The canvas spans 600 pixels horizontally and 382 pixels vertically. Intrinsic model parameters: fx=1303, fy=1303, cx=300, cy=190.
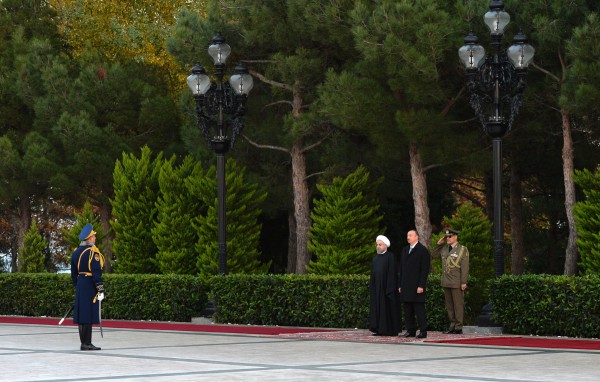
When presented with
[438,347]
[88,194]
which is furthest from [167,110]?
[438,347]

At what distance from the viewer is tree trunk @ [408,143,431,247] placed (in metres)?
30.1

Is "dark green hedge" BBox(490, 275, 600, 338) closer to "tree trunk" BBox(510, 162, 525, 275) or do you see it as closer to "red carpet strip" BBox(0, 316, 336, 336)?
"red carpet strip" BBox(0, 316, 336, 336)

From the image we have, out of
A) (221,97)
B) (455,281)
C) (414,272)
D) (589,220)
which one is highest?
(221,97)

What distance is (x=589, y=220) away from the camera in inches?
949

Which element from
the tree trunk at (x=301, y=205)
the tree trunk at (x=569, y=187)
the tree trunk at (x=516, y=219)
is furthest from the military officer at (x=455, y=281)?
the tree trunk at (x=516, y=219)

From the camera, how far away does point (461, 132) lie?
30.2m

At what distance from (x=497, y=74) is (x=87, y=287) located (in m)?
7.75

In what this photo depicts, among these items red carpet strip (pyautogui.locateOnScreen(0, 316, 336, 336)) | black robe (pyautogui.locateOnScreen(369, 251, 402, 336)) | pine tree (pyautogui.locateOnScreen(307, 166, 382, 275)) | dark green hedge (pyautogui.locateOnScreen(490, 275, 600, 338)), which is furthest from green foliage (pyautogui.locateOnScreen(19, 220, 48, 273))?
dark green hedge (pyautogui.locateOnScreen(490, 275, 600, 338))

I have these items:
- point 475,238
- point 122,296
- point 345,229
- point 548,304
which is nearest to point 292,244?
point 345,229

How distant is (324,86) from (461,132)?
3345 millimetres

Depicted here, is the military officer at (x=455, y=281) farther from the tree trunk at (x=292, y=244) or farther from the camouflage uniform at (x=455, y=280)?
the tree trunk at (x=292, y=244)

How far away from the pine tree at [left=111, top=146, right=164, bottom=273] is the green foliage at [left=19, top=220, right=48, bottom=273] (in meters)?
5.11

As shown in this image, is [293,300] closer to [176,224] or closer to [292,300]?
[292,300]

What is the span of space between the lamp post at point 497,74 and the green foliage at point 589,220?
280cm
